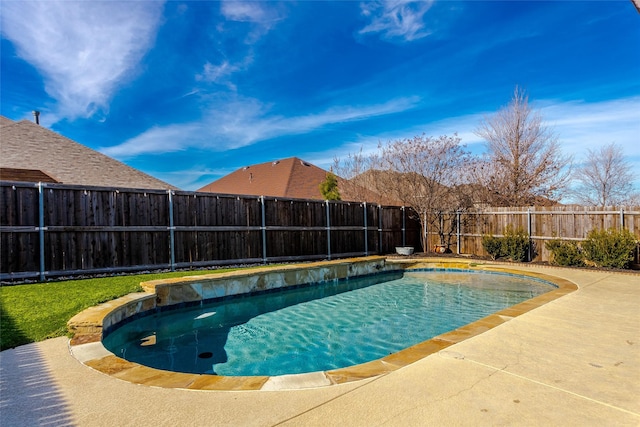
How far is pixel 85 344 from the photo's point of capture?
138 inches

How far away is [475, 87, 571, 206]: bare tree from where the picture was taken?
15422 mm

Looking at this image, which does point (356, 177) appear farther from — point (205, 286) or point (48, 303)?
point (48, 303)

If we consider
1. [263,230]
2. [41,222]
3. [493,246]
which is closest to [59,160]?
[41,222]

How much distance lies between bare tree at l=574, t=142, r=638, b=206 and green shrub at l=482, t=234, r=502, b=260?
14.9m

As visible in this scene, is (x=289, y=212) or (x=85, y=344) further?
(x=289, y=212)

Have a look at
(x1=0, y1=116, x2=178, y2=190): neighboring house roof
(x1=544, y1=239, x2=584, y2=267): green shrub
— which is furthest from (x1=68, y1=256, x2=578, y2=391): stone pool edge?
(x1=0, y1=116, x2=178, y2=190): neighboring house roof

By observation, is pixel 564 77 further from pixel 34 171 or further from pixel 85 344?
pixel 34 171

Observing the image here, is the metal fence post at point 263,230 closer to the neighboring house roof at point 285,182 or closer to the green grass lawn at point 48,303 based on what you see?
the green grass lawn at point 48,303

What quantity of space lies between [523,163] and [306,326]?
14640 mm

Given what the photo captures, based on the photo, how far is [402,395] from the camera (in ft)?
7.85

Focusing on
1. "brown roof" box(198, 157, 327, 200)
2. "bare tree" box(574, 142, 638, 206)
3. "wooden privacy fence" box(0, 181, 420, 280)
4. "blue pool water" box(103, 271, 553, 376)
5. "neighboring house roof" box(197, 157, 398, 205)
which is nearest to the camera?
"blue pool water" box(103, 271, 553, 376)

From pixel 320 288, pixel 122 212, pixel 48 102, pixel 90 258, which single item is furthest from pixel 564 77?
pixel 48 102

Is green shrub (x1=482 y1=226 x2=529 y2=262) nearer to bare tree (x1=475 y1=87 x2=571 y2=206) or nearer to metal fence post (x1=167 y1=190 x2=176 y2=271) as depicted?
bare tree (x1=475 y1=87 x2=571 y2=206)

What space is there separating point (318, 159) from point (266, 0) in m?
14.8
